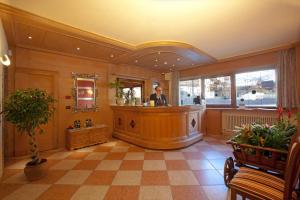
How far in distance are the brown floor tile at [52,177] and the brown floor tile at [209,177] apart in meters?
2.59

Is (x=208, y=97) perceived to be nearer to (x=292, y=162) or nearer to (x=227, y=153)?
(x=227, y=153)

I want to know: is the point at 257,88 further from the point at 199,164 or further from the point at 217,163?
the point at 199,164

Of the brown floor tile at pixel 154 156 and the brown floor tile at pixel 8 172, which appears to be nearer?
the brown floor tile at pixel 8 172

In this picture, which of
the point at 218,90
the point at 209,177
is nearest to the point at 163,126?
the point at 209,177

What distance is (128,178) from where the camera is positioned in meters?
2.78

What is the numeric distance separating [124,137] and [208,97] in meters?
3.89

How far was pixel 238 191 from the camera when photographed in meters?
1.65

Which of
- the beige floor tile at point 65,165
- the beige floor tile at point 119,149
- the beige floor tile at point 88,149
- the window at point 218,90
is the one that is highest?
the window at point 218,90

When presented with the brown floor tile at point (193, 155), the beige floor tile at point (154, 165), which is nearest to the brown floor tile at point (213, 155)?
the brown floor tile at point (193, 155)

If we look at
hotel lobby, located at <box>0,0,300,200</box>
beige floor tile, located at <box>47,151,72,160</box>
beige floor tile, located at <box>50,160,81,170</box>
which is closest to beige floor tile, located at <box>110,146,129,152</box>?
hotel lobby, located at <box>0,0,300,200</box>

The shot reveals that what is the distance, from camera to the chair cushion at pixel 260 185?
4.81 feet

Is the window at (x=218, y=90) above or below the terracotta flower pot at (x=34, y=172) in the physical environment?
above

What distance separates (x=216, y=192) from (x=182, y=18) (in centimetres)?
312

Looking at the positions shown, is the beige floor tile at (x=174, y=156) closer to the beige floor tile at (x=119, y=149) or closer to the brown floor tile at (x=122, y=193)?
the beige floor tile at (x=119, y=149)
